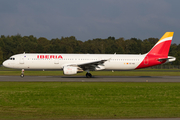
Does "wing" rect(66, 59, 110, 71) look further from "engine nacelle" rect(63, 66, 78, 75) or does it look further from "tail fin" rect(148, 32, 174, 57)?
"tail fin" rect(148, 32, 174, 57)

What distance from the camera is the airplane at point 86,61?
3130cm

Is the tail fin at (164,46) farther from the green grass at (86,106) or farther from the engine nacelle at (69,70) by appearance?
the green grass at (86,106)

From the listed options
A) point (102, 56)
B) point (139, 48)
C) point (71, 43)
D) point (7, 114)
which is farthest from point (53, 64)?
point (71, 43)

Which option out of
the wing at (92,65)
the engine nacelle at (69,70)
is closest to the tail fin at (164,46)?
the wing at (92,65)

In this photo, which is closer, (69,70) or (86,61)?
(69,70)

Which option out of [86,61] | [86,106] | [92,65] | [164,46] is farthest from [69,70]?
[86,106]

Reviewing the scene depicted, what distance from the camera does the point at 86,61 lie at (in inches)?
1273

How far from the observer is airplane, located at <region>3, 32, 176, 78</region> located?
103 feet

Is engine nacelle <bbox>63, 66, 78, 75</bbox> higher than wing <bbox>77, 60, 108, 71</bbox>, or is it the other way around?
wing <bbox>77, 60, 108, 71</bbox>

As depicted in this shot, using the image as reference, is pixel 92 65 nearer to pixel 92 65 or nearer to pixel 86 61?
pixel 92 65

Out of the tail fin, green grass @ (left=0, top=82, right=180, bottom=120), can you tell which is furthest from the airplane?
green grass @ (left=0, top=82, right=180, bottom=120)

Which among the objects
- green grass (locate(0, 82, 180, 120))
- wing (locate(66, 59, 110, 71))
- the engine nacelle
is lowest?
green grass (locate(0, 82, 180, 120))

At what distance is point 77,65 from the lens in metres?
30.5

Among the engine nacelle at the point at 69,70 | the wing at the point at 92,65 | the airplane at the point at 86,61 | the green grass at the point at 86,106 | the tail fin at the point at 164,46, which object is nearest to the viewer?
the green grass at the point at 86,106
